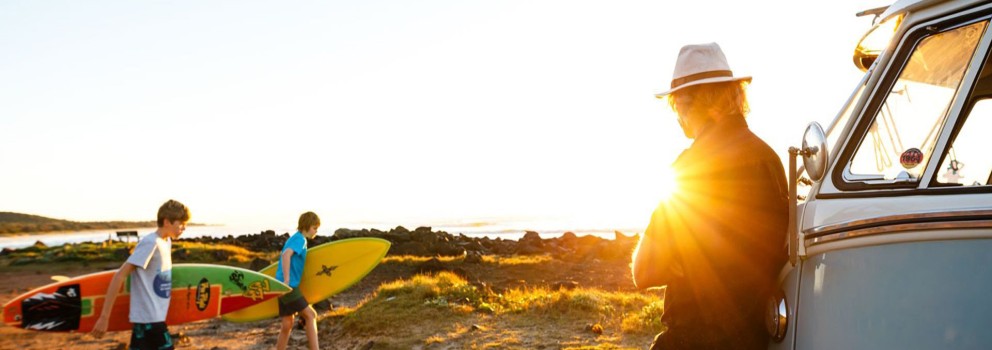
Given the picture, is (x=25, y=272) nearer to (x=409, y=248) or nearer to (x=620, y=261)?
(x=409, y=248)

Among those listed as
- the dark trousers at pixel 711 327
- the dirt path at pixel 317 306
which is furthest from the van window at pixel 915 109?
the dirt path at pixel 317 306

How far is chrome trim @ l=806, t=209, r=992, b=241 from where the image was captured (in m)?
2.22

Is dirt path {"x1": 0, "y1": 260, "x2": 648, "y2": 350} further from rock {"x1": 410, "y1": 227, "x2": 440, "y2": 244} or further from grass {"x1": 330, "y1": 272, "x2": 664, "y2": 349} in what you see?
rock {"x1": 410, "y1": 227, "x2": 440, "y2": 244}

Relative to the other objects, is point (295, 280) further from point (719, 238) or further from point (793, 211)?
point (793, 211)

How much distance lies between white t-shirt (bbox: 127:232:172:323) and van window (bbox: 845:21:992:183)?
230 inches

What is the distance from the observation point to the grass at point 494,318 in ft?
31.6

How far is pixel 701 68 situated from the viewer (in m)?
3.02

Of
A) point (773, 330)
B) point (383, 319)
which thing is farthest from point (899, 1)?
point (383, 319)

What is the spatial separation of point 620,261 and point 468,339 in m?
18.3

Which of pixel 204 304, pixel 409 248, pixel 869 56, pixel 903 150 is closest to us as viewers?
pixel 903 150

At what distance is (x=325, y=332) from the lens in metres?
11.8

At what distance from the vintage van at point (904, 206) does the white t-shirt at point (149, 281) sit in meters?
5.43

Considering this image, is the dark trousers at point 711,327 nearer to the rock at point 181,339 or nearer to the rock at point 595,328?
the rock at point 595,328

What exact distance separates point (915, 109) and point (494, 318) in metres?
9.35
